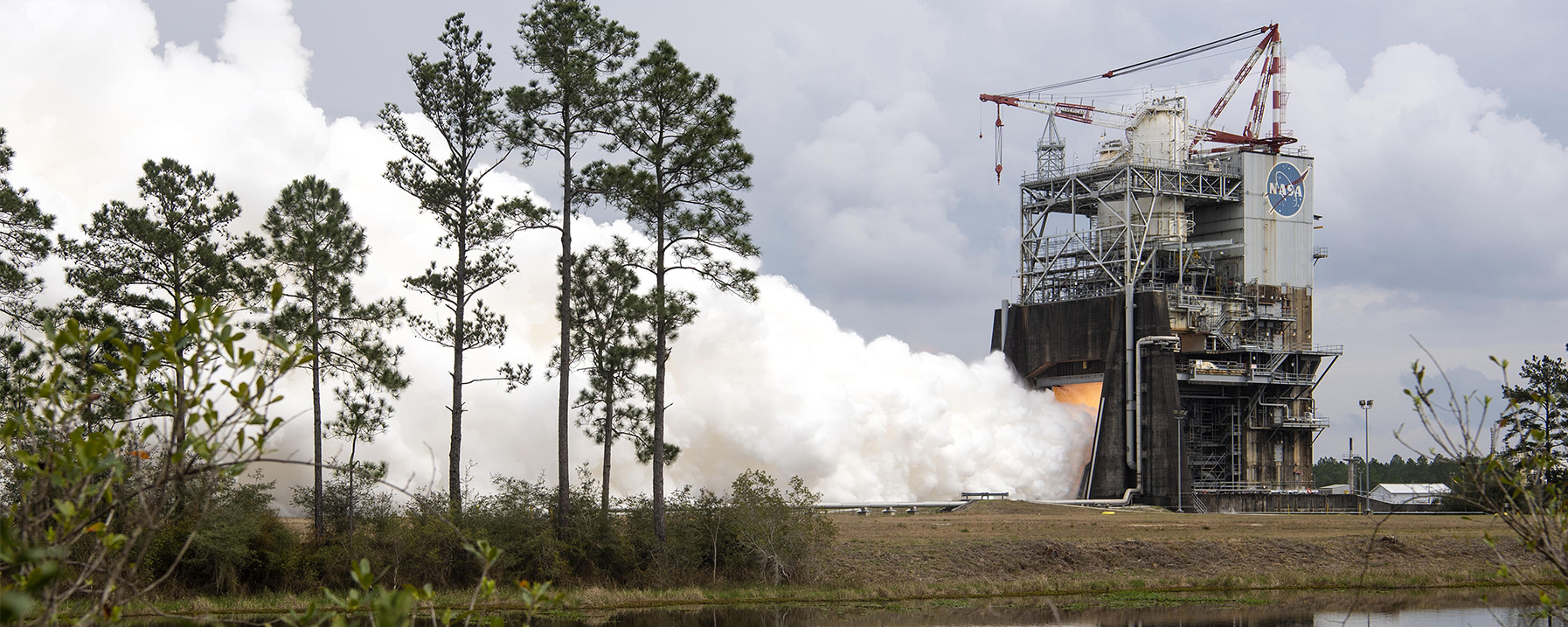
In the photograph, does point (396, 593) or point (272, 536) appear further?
point (272, 536)

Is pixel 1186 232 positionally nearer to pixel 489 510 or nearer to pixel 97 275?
pixel 489 510

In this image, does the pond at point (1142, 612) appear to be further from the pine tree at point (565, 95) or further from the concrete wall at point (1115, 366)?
the concrete wall at point (1115, 366)

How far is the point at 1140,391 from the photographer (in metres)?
75.8

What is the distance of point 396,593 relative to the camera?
615 centimetres

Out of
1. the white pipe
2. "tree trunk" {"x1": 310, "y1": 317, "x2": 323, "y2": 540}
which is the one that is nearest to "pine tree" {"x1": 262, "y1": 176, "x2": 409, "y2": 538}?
"tree trunk" {"x1": 310, "y1": 317, "x2": 323, "y2": 540}

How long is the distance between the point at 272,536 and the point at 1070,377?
186 ft

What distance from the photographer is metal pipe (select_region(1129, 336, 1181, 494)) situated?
74.7 m

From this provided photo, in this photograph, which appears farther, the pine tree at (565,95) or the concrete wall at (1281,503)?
the concrete wall at (1281,503)

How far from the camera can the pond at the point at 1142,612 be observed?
33.4 metres

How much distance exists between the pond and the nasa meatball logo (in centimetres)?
4606

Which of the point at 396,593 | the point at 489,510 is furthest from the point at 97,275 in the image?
the point at 396,593

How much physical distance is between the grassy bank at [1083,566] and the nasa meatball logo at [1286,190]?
98.9 feet

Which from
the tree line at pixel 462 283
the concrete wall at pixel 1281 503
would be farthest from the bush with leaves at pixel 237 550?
the concrete wall at pixel 1281 503

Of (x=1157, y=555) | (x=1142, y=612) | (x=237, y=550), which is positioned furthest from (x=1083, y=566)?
(x=237, y=550)
